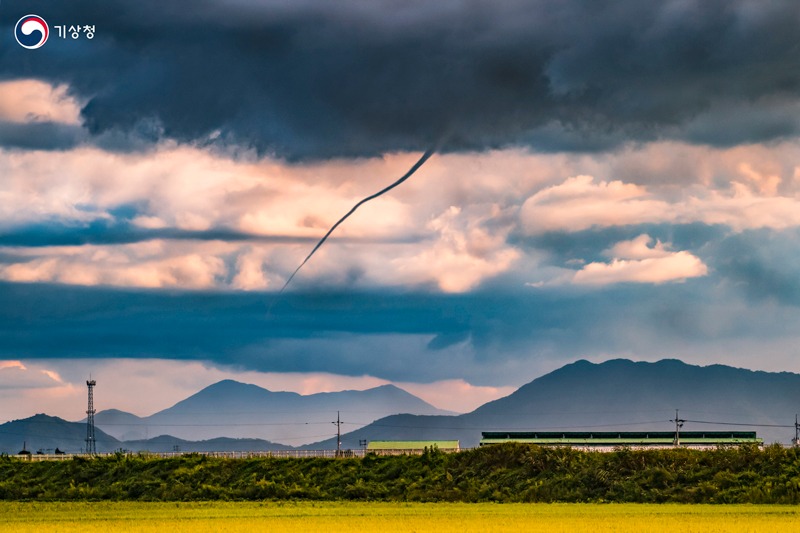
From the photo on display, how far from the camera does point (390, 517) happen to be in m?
77.9

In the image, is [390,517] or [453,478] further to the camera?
[453,478]

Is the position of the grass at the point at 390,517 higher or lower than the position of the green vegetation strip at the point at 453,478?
lower

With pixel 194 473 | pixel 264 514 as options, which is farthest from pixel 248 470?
pixel 264 514

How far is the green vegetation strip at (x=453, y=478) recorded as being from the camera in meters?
91.2

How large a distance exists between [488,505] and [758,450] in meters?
24.3

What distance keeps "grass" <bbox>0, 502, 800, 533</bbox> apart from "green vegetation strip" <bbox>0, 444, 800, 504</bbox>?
5.64 m

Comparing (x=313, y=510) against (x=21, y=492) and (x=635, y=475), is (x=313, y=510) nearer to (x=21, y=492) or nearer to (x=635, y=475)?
(x=635, y=475)

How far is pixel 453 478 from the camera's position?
10200 cm

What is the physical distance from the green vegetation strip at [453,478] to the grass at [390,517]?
5.64 meters

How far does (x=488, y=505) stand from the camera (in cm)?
8906

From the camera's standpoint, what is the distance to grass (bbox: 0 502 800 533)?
6794 cm

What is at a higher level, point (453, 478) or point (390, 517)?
point (453, 478)

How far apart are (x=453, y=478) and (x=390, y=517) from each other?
24.7 m

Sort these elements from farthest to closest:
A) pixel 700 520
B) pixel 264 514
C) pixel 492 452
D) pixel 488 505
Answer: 1. pixel 492 452
2. pixel 488 505
3. pixel 264 514
4. pixel 700 520
